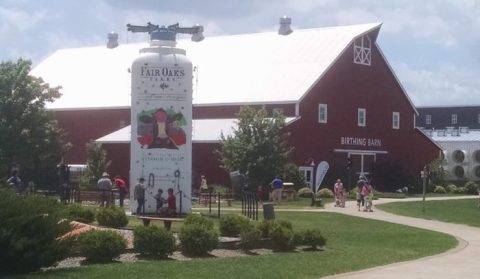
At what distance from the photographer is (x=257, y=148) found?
54.4 metres

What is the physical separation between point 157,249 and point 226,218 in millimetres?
5018

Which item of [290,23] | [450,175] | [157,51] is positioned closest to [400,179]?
[290,23]

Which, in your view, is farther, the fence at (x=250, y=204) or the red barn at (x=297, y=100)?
the red barn at (x=297, y=100)

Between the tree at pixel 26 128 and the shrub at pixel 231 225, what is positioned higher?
the tree at pixel 26 128

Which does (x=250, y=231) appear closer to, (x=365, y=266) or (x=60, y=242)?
(x=365, y=266)

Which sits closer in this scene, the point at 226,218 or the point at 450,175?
the point at 226,218

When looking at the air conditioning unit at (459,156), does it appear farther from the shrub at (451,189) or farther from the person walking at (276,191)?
the person walking at (276,191)

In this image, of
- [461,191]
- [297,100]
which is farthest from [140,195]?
[461,191]

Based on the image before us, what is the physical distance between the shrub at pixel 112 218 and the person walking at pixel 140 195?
29.4ft

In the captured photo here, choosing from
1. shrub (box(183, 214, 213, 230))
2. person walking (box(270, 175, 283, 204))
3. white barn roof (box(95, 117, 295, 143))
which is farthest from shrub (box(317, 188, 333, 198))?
shrub (box(183, 214, 213, 230))

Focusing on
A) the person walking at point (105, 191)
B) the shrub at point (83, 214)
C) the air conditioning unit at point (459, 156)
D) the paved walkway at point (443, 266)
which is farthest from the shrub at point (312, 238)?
the air conditioning unit at point (459, 156)

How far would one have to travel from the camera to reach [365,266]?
65.6ft

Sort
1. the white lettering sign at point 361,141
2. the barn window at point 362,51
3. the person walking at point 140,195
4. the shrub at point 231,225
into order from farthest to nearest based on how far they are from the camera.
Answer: the barn window at point 362,51 < the white lettering sign at point 361,141 < the person walking at point 140,195 < the shrub at point 231,225

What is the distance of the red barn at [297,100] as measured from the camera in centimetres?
6138
